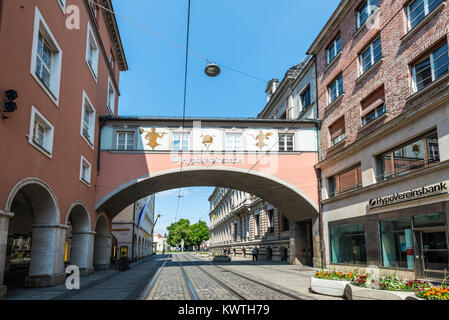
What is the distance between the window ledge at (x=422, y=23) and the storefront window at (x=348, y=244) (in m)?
8.95

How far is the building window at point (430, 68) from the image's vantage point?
538 inches

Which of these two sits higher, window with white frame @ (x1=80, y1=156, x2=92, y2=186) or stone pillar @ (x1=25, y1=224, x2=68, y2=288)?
window with white frame @ (x1=80, y1=156, x2=92, y2=186)

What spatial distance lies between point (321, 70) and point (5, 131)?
19.4m

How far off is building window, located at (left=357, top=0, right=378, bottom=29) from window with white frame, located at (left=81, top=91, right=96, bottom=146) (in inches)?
593

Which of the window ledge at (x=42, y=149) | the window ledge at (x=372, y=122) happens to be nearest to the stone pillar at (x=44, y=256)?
the window ledge at (x=42, y=149)

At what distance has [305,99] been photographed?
28234 mm

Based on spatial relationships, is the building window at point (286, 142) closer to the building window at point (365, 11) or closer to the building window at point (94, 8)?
the building window at point (365, 11)

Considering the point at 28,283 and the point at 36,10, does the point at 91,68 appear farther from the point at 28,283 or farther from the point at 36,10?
the point at 28,283

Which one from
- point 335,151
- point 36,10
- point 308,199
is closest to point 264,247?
point 308,199

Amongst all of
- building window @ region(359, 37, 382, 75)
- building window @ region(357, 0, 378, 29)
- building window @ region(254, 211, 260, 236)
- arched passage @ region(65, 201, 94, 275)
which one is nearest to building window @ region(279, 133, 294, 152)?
building window @ region(359, 37, 382, 75)

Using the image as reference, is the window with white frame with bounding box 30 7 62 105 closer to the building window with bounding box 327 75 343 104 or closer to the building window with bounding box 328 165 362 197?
the building window with bounding box 328 165 362 197

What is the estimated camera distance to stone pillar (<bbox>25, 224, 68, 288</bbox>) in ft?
47.1

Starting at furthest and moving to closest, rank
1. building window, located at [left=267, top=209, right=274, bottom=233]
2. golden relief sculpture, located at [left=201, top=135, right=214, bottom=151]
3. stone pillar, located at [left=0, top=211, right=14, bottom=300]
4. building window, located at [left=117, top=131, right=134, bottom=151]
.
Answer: building window, located at [left=267, top=209, right=274, bottom=233] → golden relief sculpture, located at [left=201, top=135, right=214, bottom=151] → building window, located at [left=117, top=131, right=134, bottom=151] → stone pillar, located at [left=0, top=211, right=14, bottom=300]

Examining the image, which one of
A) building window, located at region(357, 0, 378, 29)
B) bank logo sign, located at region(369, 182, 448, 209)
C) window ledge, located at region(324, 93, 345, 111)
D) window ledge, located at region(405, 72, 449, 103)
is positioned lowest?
bank logo sign, located at region(369, 182, 448, 209)
